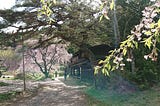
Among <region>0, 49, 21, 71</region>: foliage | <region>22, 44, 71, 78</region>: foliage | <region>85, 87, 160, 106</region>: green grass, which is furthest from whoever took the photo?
<region>0, 49, 21, 71</region>: foliage

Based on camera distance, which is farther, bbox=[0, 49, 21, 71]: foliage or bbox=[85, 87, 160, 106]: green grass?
bbox=[0, 49, 21, 71]: foliage

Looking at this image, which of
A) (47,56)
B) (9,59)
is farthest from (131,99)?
(9,59)

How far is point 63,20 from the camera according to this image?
17.2m

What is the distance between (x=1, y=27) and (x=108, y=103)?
7151 mm

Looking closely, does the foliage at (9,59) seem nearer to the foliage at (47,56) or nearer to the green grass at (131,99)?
the foliage at (47,56)

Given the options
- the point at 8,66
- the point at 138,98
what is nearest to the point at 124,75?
the point at 138,98

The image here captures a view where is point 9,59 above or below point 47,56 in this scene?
above

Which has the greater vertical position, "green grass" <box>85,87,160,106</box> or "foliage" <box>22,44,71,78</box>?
"foliage" <box>22,44,71,78</box>

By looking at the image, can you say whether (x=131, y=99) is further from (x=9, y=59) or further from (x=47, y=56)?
(x=9, y=59)

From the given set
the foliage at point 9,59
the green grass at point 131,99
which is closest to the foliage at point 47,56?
the foliage at point 9,59

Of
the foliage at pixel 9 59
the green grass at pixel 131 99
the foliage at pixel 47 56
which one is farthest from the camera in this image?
the foliage at pixel 9 59

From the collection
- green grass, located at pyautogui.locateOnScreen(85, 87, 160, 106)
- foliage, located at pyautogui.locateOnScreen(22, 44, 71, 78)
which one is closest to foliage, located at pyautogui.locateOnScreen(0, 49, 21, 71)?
foliage, located at pyautogui.locateOnScreen(22, 44, 71, 78)

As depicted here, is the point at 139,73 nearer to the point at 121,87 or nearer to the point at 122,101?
the point at 121,87

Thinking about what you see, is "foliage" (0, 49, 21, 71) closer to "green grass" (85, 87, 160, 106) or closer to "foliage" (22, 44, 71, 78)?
"foliage" (22, 44, 71, 78)
